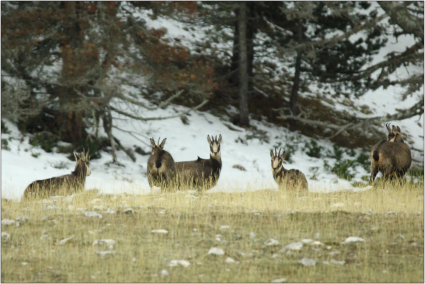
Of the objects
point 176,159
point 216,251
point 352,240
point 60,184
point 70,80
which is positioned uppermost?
point 70,80

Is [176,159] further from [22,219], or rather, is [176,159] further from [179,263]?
[179,263]

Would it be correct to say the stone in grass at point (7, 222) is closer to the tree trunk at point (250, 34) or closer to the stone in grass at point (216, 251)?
the stone in grass at point (216, 251)

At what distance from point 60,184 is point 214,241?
5909mm

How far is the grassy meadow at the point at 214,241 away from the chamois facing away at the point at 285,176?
6.73 feet

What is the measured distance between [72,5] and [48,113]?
445cm

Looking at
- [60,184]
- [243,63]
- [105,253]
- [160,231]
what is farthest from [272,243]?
[243,63]

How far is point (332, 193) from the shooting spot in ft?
41.0

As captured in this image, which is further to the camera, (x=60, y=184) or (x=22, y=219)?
(x=60, y=184)

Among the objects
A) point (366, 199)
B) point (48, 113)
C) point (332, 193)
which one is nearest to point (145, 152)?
point (48, 113)

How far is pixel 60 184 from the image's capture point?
485 inches

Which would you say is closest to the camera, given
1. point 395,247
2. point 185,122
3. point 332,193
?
point 395,247

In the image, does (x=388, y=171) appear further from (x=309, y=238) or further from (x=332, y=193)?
(x=309, y=238)

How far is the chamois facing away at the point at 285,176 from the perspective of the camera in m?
12.6

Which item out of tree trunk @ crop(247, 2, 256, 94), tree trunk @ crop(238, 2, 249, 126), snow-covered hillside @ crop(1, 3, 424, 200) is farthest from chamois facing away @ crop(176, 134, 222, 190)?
tree trunk @ crop(247, 2, 256, 94)
